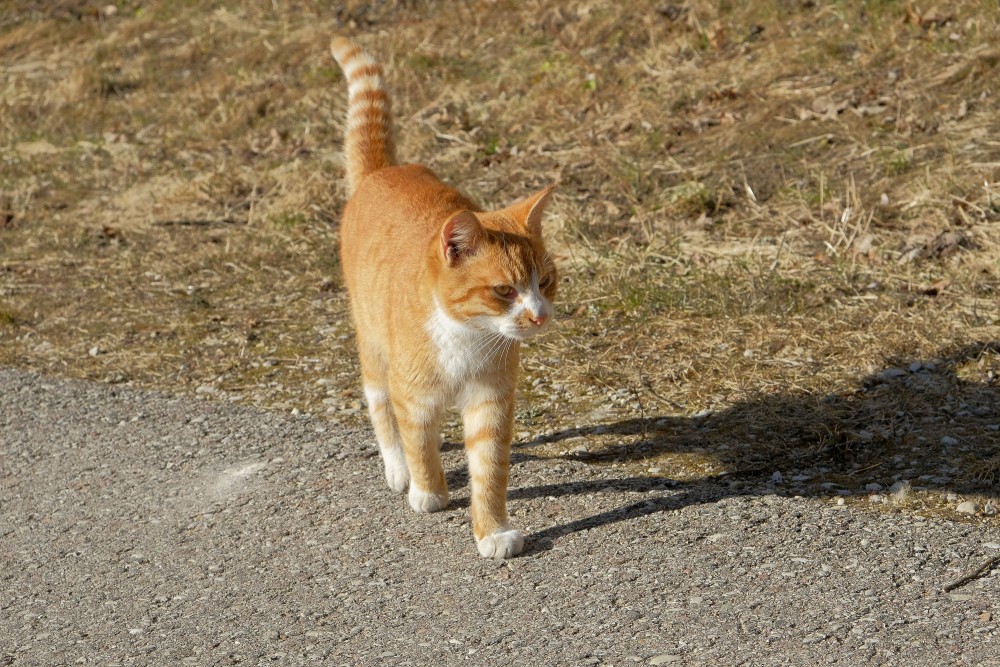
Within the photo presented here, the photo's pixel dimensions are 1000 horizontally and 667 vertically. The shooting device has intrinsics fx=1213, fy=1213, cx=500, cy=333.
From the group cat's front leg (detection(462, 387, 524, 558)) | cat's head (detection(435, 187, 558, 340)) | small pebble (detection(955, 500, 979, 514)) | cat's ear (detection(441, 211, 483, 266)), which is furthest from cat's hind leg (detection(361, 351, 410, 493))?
small pebble (detection(955, 500, 979, 514))

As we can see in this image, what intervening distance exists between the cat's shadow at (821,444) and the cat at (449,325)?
0.29 meters

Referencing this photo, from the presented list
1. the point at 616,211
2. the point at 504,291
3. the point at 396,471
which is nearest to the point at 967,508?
the point at 504,291

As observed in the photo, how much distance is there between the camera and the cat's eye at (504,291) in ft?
13.5

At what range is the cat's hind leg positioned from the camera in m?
4.86

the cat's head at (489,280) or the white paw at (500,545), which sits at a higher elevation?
the cat's head at (489,280)

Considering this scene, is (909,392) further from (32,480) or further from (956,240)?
(32,480)

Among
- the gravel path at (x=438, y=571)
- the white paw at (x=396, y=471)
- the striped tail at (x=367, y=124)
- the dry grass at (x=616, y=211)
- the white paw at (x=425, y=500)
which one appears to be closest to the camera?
the gravel path at (x=438, y=571)

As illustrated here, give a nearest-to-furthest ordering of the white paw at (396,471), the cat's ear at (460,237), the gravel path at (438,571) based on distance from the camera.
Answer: the gravel path at (438,571) < the cat's ear at (460,237) < the white paw at (396,471)

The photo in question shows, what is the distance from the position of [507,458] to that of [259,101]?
668cm

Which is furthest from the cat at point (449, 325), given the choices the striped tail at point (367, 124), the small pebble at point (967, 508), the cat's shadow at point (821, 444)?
the small pebble at point (967, 508)

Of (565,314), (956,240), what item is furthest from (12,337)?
(956,240)

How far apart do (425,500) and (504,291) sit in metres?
0.95

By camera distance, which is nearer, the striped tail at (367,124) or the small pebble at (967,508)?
the small pebble at (967,508)

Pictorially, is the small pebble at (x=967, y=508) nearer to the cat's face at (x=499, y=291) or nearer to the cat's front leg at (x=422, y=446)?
the cat's face at (x=499, y=291)
